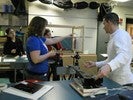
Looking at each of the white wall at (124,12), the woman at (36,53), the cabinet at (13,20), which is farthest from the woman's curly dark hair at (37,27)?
the white wall at (124,12)

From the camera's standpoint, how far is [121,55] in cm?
232

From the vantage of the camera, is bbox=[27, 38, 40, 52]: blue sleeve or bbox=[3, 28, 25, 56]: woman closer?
bbox=[27, 38, 40, 52]: blue sleeve

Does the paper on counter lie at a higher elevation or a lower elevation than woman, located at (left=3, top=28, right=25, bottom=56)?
lower

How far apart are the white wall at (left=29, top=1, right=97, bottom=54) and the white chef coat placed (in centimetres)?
473

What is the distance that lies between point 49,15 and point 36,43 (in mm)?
4622

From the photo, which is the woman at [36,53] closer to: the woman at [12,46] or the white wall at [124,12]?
the woman at [12,46]

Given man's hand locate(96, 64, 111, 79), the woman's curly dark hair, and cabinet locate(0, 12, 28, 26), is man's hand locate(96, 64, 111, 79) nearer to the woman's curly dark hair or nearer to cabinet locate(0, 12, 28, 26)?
the woman's curly dark hair

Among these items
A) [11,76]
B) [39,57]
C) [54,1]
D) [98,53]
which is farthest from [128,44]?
[98,53]

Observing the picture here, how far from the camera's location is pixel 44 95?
6.46ft

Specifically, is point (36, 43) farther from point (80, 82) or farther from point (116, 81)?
point (116, 81)

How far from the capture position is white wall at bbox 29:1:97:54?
7059 millimetres

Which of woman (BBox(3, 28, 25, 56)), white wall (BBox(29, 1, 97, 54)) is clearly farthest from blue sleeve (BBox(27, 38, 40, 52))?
white wall (BBox(29, 1, 97, 54))

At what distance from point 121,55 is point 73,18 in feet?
17.4

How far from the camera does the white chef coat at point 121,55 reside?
2302 millimetres
